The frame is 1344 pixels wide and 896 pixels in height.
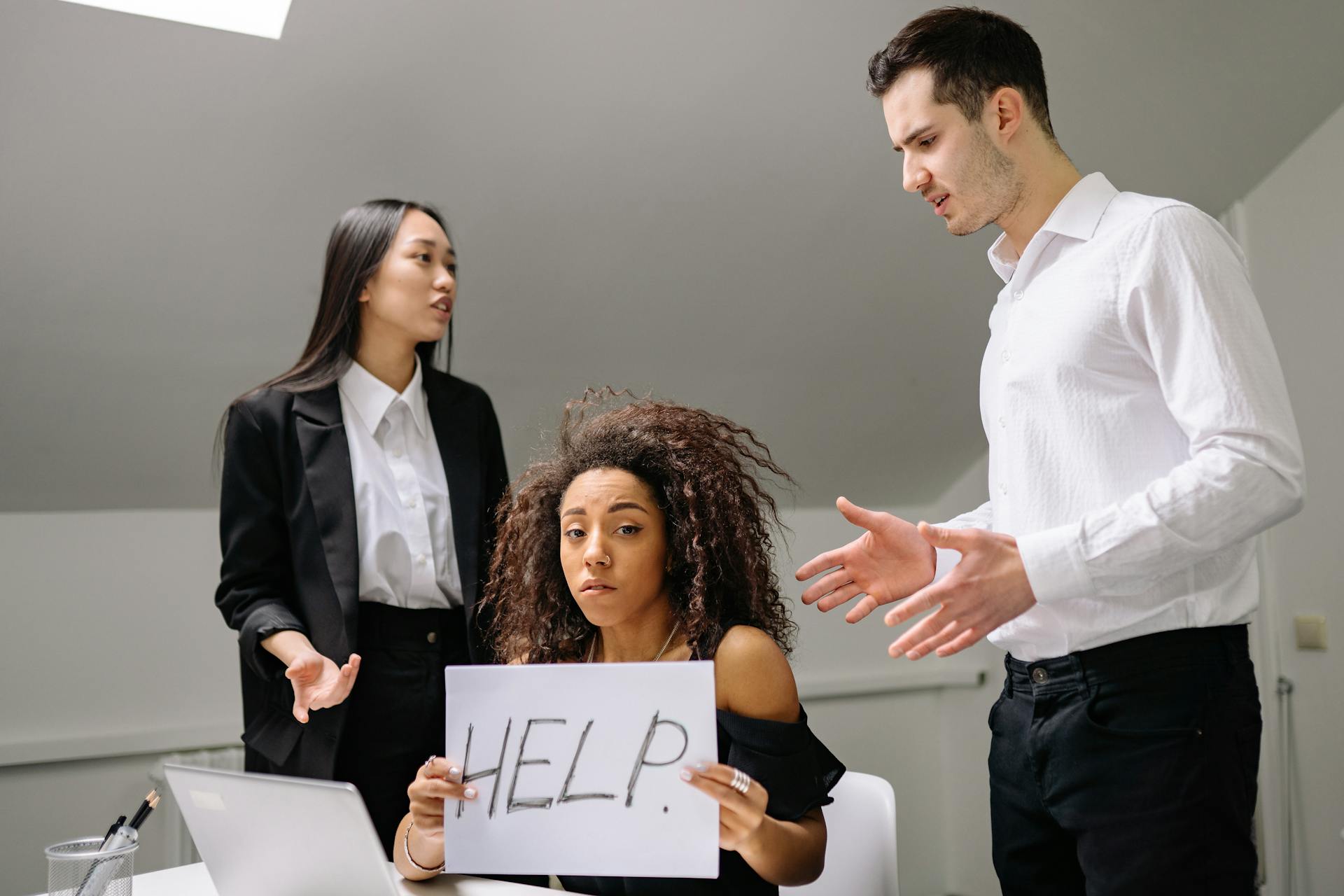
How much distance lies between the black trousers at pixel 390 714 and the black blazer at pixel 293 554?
4 centimetres

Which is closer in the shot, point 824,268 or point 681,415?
point 681,415

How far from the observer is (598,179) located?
2.59 m

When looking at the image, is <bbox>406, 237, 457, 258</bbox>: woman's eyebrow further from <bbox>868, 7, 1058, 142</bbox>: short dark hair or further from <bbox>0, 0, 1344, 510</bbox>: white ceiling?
<bbox>868, 7, 1058, 142</bbox>: short dark hair

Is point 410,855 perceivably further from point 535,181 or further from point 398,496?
point 535,181

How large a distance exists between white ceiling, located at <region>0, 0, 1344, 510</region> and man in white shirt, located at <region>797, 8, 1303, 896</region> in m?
1.15

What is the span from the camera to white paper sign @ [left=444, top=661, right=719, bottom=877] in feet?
3.70

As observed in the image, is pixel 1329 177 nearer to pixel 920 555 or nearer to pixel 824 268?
pixel 824 268

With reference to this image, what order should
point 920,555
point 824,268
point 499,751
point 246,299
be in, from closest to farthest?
1. point 499,751
2. point 920,555
3. point 246,299
4. point 824,268

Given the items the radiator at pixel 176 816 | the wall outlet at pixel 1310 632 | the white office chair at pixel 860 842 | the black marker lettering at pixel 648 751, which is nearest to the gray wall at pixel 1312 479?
the wall outlet at pixel 1310 632

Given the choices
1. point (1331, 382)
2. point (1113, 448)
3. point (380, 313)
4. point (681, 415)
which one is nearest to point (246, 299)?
point (380, 313)

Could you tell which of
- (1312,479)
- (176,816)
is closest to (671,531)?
(176,816)

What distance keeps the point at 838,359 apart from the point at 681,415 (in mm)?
1795

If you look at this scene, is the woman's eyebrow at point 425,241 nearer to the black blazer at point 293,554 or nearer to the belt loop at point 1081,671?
the black blazer at point 293,554

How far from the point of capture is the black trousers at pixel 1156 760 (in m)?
1.15
